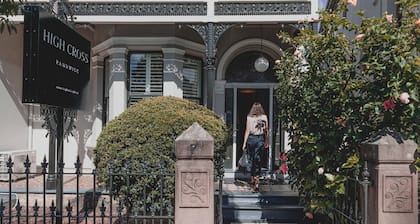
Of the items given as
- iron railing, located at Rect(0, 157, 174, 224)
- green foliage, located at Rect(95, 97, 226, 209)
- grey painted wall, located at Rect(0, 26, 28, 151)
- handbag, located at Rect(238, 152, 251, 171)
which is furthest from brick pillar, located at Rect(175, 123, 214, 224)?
grey painted wall, located at Rect(0, 26, 28, 151)

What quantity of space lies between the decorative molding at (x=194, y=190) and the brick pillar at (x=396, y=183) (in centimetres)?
165

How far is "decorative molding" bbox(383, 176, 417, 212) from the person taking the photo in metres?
3.86

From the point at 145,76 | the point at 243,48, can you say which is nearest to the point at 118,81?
the point at 145,76

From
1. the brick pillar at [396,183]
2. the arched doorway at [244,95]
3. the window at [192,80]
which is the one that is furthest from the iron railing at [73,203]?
the arched doorway at [244,95]

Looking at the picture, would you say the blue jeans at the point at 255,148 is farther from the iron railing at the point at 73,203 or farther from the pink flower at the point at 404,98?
the pink flower at the point at 404,98

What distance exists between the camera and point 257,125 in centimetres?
788

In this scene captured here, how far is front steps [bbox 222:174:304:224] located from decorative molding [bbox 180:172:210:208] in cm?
227

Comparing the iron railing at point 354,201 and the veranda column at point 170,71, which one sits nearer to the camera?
the iron railing at point 354,201

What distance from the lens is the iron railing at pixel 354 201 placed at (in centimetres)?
401

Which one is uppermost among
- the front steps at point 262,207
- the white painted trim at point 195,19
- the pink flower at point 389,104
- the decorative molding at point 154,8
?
the decorative molding at point 154,8

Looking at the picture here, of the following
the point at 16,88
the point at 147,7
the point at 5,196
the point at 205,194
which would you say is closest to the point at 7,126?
the point at 16,88

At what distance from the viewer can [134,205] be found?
5.61 meters

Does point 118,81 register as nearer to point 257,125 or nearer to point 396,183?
point 257,125

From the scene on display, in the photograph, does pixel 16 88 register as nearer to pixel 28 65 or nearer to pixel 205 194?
pixel 28 65
